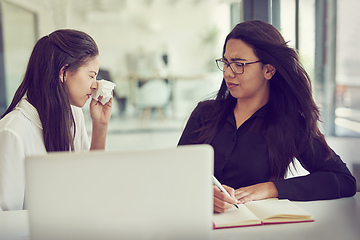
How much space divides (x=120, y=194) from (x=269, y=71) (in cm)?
115

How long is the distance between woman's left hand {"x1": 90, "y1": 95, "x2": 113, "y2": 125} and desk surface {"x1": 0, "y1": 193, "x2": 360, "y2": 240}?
82cm

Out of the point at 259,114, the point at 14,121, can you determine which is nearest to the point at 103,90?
A: the point at 14,121

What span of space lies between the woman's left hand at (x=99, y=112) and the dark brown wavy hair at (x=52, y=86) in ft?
1.06

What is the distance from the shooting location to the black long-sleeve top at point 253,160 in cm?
142

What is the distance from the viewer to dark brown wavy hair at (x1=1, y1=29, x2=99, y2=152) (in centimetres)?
154

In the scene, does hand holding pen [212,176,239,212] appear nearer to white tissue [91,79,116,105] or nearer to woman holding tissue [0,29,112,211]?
woman holding tissue [0,29,112,211]

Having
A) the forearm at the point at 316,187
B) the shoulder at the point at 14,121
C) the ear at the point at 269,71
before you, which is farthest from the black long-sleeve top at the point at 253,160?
the shoulder at the point at 14,121

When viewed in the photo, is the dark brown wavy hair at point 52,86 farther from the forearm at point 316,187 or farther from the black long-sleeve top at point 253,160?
the forearm at point 316,187

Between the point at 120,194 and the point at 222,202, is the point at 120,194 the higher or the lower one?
the higher one

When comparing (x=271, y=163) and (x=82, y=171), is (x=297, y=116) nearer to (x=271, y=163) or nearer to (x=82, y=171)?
(x=271, y=163)

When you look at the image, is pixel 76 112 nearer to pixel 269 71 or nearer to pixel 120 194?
pixel 269 71

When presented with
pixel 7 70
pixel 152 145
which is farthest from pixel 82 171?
pixel 152 145

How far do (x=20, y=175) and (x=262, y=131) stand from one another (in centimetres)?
97

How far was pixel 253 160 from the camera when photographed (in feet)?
5.44
